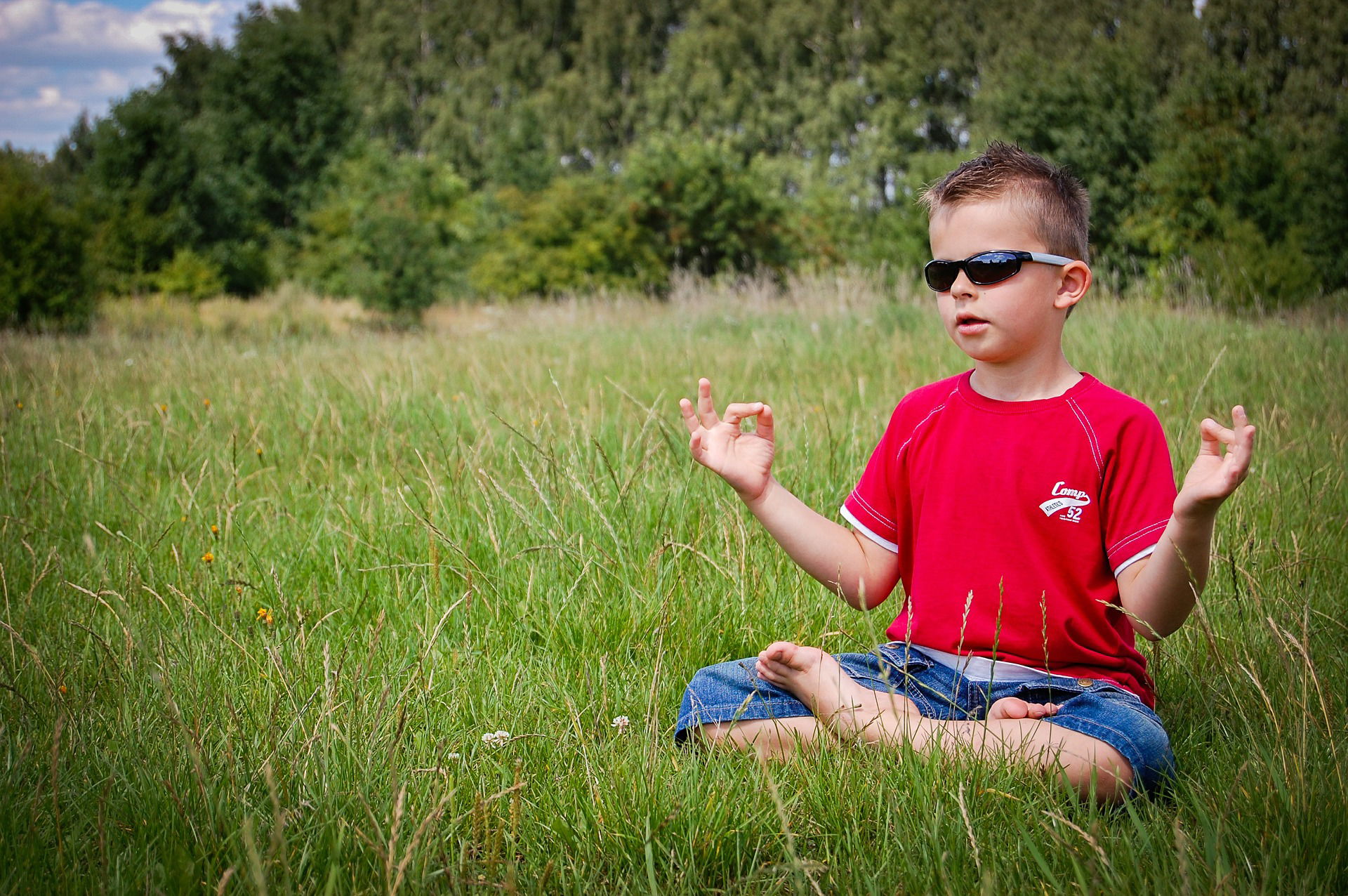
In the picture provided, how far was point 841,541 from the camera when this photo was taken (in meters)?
1.83

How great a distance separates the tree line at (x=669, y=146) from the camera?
1473 cm

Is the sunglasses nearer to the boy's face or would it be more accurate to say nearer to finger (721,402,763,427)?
the boy's face

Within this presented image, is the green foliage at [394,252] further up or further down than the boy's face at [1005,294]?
further up

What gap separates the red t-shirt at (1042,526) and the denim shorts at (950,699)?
5 centimetres

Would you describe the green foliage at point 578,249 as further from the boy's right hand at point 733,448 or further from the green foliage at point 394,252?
the boy's right hand at point 733,448

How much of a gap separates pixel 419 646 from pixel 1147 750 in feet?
4.83

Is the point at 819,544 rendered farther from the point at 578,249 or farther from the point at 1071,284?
the point at 578,249

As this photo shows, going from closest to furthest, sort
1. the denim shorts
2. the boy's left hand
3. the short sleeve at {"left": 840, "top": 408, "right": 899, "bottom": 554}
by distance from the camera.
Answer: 1. the boy's left hand
2. the denim shorts
3. the short sleeve at {"left": 840, "top": 408, "right": 899, "bottom": 554}

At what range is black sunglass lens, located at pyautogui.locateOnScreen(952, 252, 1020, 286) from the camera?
1642 mm

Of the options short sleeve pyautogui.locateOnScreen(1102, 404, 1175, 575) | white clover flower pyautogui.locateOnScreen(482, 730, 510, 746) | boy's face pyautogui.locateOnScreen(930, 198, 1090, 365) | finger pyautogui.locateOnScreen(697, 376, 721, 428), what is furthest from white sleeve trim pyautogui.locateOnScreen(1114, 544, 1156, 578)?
white clover flower pyautogui.locateOnScreen(482, 730, 510, 746)

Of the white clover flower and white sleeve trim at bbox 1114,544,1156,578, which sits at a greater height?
white sleeve trim at bbox 1114,544,1156,578

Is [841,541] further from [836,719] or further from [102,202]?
[102,202]

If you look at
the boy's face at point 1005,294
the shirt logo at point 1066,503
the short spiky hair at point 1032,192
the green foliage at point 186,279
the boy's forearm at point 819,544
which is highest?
the green foliage at point 186,279

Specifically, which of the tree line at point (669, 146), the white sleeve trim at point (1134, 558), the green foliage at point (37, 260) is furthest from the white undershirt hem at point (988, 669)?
the green foliage at point (37, 260)
